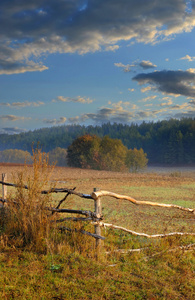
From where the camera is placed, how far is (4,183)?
9266mm

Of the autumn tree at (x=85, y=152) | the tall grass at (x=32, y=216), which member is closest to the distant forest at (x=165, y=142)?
the autumn tree at (x=85, y=152)

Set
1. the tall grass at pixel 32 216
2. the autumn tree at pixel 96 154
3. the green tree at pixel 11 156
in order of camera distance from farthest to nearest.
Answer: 1. the green tree at pixel 11 156
2. the autumn tree at pixel 96 154
3. the tall grass at pixel 32 216

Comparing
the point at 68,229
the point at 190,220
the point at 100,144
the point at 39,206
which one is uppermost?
the point at 100,144

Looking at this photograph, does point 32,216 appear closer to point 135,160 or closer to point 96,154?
point 96,154

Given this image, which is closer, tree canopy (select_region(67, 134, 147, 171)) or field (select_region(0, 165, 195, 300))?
field (select_region(0, 165, 195, 300))

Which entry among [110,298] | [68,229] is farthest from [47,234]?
[110,298]

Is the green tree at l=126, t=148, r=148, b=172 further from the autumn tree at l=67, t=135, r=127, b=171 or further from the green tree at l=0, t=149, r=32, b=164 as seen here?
the green tree at l=0, t=149, r=32, b=164

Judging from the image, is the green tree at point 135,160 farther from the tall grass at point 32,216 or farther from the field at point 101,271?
the tall grass at point 32,216

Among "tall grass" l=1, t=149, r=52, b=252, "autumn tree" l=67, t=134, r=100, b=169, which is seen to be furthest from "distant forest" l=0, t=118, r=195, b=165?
"tall grass" l=1, t=149, r=52, b=252

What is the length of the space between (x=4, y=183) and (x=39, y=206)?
10.8 feet

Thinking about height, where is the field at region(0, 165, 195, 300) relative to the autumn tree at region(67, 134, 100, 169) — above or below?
below

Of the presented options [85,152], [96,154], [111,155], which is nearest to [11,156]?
[85,152]

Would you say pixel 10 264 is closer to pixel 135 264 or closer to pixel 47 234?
pixel 47 234

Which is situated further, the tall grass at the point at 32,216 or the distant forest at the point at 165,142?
the distant forest at the point at 165,142
